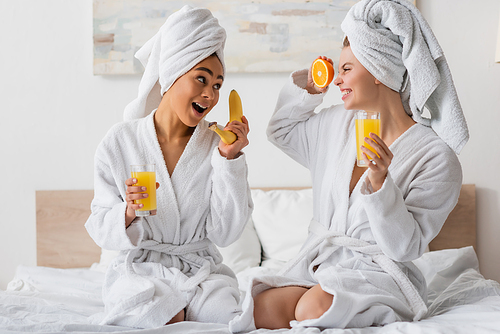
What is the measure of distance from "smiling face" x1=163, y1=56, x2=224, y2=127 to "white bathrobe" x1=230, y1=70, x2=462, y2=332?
11.7 inches

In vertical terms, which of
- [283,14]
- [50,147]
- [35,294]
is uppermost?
[283,14]

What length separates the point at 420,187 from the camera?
1439 mm

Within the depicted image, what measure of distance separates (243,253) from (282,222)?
0.25 meters

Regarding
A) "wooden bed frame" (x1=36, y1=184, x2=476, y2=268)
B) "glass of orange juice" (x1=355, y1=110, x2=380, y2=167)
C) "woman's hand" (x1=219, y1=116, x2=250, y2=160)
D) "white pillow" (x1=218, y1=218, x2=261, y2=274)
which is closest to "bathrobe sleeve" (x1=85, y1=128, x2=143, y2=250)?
"woman's hand" (x1=219, y1=116, x2=250, y2=160)

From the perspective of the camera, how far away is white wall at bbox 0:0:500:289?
8.54 ft

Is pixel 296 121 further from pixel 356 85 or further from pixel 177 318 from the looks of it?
pixel 177 318

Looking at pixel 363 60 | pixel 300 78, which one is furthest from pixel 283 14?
pixel 363 60

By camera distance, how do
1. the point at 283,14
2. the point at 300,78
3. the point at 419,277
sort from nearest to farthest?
the point at 419,277
the point at 300,78
the point at 283,14

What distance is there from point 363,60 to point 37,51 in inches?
77.1

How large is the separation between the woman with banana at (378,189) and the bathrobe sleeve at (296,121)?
27 millimetres

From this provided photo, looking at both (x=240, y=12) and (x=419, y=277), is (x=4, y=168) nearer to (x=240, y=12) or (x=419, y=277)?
(x=240, y=12)

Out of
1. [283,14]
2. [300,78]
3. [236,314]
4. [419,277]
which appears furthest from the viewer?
[283,14]

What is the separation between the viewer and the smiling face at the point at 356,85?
1.52 metres

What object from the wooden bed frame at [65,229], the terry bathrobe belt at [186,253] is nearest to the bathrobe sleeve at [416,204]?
the terry bathrobe belt at [186,253]
